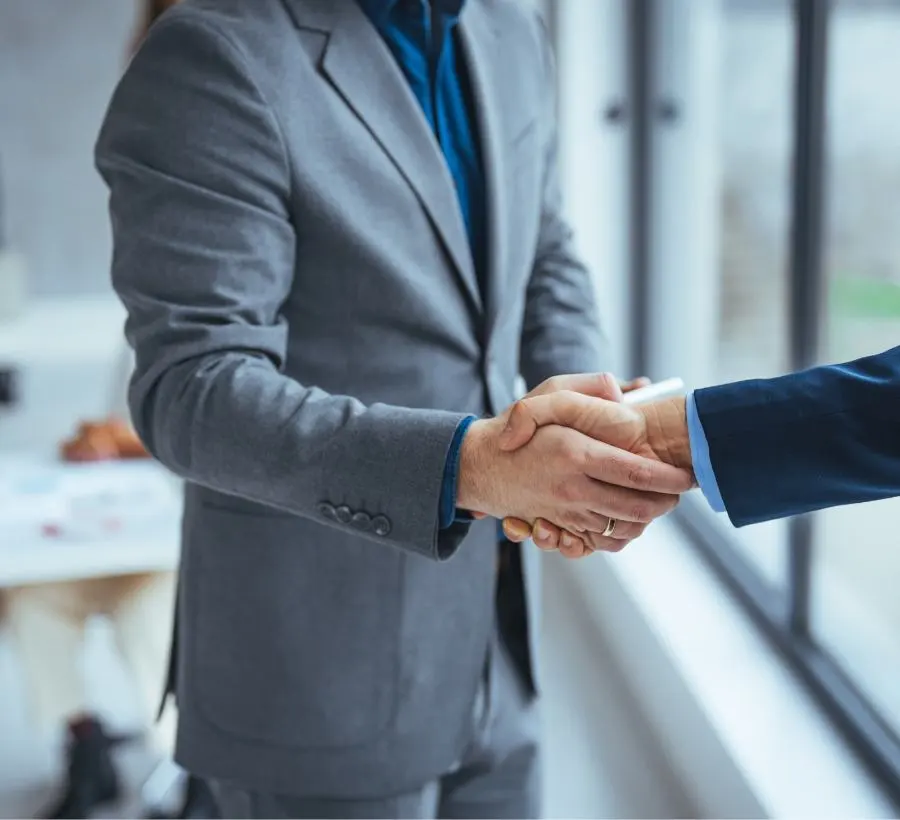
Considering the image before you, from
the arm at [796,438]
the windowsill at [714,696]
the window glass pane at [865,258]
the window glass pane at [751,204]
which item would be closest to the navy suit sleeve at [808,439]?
the arm at [796,438]

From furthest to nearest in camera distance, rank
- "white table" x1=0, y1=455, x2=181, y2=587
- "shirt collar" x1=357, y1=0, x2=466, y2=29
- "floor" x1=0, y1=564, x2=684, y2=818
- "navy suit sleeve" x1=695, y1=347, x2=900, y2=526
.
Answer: "floor" x1=0, y1=564, x2=684, y2=818 → "white table" x1=0, y1=455, x2=181, y2=587 → "shirt collar" x1=357, y1=0, x2=466, y2=29 → "navy suit sleeve" x1=695, y1=347, x2=900, y2=526

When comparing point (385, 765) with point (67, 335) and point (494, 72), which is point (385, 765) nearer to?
point (494, 72)

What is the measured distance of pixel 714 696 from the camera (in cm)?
209

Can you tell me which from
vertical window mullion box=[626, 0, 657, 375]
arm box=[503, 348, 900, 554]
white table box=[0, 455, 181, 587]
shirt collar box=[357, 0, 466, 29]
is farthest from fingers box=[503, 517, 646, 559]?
vertical window mullion box=[626, 0, 657, 375]

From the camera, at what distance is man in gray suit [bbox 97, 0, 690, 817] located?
1.03 metres

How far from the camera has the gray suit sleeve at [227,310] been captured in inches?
39.9

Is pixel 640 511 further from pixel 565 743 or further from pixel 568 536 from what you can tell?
pixel 565 743

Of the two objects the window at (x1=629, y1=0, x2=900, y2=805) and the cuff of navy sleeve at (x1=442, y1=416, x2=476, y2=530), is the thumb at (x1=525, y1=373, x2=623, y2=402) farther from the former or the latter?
the window at (x1=629, y1=0, x2=900, y2=805)

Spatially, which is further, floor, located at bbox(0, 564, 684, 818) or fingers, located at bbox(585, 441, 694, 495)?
floor, located at bbox(0, 564, 684, 818)

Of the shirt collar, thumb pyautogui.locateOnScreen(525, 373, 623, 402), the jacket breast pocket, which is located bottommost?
the jacket breast pocket

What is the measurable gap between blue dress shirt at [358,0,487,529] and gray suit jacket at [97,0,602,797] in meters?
0.02

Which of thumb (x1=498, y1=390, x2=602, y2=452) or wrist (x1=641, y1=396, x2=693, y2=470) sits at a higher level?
thumb (x1=498, y1=390, x2=602, y2=452)

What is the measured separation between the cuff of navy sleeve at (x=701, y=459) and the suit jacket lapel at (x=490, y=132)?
26 centimetres

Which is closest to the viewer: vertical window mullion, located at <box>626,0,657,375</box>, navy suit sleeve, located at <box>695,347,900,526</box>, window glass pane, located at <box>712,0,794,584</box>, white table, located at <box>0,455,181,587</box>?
navy suit sleeve, located at <box>695,347,900,526</box>
